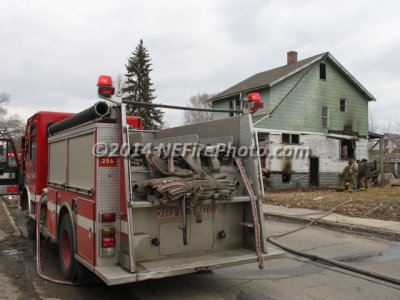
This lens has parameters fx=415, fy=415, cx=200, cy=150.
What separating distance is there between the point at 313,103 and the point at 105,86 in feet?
75.1

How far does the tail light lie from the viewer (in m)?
4.67

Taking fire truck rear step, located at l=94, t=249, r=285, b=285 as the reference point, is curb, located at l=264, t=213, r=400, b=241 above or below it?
below

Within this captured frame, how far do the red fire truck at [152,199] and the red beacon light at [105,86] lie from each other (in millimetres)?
11

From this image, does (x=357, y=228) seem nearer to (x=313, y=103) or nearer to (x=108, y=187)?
(x=108, y=187)

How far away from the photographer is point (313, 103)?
1023 inches

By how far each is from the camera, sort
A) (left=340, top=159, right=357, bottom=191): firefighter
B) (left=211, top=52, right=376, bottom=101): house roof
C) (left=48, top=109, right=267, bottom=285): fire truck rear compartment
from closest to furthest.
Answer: (left=48, top=109, right=267, bottom=285): fire truck rear compartment
(left=340, top=159, right=357, bottom=191): firefighter
(left=211, top=52, right=376, bottom=101): house roof

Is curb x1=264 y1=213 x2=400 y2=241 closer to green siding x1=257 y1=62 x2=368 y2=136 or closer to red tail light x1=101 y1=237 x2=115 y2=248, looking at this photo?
red tail light x1=101 y1=237 x2=115 y2=248

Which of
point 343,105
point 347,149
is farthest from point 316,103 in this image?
point 347,149

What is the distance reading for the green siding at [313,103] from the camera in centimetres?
2438

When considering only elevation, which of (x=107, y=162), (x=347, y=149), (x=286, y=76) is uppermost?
(x=286, y=76)

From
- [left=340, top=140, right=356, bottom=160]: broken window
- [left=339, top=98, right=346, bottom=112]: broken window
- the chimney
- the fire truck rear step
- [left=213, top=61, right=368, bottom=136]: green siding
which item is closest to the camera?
the fire truck rear step

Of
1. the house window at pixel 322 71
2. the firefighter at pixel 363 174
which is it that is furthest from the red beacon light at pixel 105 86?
the house window at pixel 322 71

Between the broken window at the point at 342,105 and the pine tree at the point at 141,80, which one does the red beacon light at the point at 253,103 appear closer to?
the broken window at the point at 342,105

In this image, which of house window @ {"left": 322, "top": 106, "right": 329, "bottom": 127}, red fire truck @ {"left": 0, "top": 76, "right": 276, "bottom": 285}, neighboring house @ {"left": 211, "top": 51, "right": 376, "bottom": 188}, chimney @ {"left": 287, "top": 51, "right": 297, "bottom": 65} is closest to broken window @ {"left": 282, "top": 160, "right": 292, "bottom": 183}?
neighboring house @ {"left": 211, "top": 51, "right": 376, "bottom": 188}
